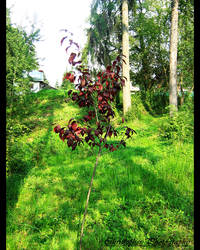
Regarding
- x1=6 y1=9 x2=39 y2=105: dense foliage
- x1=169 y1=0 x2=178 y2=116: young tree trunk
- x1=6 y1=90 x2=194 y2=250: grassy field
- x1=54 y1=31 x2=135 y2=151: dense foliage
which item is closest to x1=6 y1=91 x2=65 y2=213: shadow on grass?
x1=6 y1=90 x2=194 y2=250: grassy field

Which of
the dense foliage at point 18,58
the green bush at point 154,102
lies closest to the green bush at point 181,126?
the dense foliage at point 18,58

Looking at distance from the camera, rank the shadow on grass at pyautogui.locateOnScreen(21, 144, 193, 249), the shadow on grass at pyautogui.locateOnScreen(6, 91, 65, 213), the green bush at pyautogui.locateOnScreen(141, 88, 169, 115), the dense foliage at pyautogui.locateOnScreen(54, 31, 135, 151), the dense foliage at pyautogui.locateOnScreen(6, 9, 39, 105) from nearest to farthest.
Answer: the dense foliage at pyautogui.locateOnScreen(54, 31, 135, 151)
the shadow on grass at pyautogui.locateOnScreen(21, 144, 193, 249)
the shadow on grass at pyautogui.locateOnScreen(6, 91, 65, 213)
the dense foliage at pyautogui.locateOnScreen(6, 9, 39, 105)
the green bush at pyautogui.locateOnScreen(141, 88, 169, 115)

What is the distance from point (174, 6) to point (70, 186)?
10111 millimetres

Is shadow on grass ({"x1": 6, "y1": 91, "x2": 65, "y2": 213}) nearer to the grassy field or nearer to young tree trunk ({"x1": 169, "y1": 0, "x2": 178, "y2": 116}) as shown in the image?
the grassy field

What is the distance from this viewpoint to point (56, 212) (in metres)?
2.89

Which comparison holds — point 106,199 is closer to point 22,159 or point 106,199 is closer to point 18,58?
point 22,159

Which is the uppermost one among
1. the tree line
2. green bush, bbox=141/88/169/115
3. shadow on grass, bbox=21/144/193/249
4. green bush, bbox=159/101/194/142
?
the tree line

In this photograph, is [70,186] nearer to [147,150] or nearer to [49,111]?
[147,150]

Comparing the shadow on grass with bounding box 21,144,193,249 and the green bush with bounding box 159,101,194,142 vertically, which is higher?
the green bush with bounding box 159,101,194,142

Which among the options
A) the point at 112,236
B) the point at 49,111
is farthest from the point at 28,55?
the point at 112,236

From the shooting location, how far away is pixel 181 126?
6145 mm

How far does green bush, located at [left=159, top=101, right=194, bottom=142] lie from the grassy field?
417mm

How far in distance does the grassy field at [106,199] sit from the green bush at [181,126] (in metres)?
0.42

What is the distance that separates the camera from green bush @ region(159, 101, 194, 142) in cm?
597
